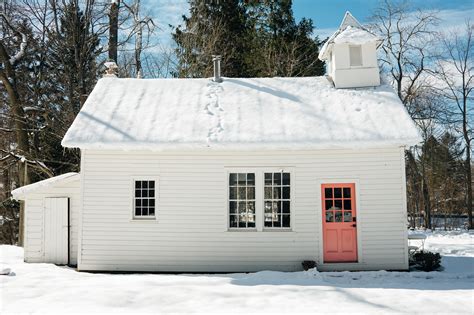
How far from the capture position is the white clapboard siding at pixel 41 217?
1270 centimetres

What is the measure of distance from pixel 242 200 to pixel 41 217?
18.1 feet

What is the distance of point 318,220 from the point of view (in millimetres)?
11992

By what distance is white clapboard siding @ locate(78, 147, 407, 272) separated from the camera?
11.9m

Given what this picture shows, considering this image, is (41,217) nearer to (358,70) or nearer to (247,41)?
(358,70)

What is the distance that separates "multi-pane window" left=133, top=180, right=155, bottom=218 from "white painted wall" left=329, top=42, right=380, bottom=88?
664cm

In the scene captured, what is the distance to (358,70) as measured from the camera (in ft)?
47.7

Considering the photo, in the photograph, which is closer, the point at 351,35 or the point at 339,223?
the point at 339,223

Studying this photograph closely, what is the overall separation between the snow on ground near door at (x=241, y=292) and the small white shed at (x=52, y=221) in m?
0.80

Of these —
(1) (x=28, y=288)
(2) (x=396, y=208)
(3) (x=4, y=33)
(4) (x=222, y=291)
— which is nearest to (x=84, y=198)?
(1) (x=28, y=288)

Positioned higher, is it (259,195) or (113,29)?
(113,29)

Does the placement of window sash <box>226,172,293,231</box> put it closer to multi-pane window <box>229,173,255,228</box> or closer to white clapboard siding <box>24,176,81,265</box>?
multi-pane window <box>229,173,255,228</box>

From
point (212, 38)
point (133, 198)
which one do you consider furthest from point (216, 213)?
point (212, 38)

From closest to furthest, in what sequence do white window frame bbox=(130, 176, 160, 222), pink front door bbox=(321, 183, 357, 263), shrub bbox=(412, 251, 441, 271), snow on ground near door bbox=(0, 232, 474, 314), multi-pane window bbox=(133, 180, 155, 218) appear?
snow on ground near door bbox=(0, 232, 474, 314)
shrub bbox=(412, 251, 441, 271)
pink front door bbox=(321, 183, 357, 263)
white window frame bbox=(130, 176, 160, 222)
multi-pane window bbox=(133, 180, 155, 218)

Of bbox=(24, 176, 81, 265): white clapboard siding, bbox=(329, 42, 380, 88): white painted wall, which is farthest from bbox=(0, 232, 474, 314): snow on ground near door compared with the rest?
bbox=(329, 42, 380, 88): white painted wall
